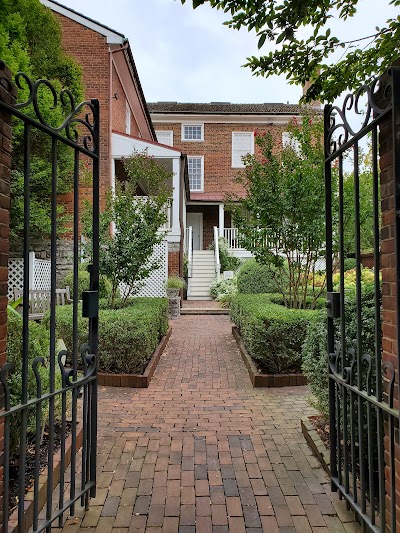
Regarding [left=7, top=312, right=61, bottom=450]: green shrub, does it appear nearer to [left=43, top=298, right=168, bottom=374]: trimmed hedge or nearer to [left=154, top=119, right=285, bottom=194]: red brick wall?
[left=43, top=298, right=168, bottom=374]: trimmed hedge

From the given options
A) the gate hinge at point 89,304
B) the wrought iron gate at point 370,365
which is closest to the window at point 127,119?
the wrought iron gate at point 370,365

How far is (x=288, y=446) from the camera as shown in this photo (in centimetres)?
326

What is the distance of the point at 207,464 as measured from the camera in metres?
2.96

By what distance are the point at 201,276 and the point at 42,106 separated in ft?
29.1

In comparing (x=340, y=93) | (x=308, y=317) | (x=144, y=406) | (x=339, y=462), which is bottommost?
(x=144, y=406)

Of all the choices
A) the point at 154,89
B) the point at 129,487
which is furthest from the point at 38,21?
the point at 154,89

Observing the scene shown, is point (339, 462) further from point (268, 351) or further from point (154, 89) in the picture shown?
point (154, 89)

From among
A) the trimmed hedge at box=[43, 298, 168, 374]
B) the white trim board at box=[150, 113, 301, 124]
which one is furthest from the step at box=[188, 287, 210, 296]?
the white trim board at box=[150, 113, 301, 124]

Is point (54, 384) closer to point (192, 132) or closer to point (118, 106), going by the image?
point (118, 106)

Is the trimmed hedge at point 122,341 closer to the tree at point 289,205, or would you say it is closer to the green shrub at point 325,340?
the green shrub at point 325,340

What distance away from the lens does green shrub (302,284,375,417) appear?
2775mm

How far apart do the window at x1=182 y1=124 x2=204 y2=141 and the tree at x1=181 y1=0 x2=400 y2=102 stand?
18674mm

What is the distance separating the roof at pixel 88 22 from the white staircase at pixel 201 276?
8486 millimetres

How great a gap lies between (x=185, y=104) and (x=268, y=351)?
20.6 meters
